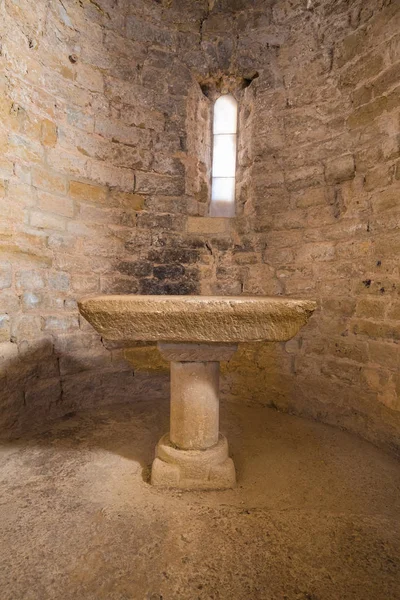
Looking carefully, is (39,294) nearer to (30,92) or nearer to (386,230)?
(30,92)

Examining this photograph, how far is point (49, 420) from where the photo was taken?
2.72m

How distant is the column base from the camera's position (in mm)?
1840

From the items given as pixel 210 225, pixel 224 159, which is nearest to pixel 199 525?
pixel 210 225

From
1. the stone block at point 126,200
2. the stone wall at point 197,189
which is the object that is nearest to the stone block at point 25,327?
the stone wall at point 197,189

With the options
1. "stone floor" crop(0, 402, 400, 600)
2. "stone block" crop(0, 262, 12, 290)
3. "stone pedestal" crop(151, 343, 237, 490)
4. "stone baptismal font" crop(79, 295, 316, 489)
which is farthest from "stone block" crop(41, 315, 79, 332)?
"stone pedestal" crop(151, 343, 237, 490)

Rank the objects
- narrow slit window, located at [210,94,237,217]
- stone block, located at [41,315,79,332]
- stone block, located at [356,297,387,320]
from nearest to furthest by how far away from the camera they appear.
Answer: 1. stone block, located at [356,297,387,320]
2. stone block, located at [41,315,79,332]
3. narrow slit window, located at [210,94,237,217]

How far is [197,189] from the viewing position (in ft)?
11.3

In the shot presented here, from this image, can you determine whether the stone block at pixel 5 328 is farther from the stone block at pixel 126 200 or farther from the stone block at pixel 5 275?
the stone block at pixel 126 200

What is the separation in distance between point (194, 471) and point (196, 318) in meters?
0.89

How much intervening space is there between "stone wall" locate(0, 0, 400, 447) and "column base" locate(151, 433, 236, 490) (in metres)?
1.28

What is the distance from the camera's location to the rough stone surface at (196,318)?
5.18ft

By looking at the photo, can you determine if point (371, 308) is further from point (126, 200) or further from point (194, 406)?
point (126, 200)

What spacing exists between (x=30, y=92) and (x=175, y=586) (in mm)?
3170

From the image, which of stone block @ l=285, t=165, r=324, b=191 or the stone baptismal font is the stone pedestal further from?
stone block @ l=285, t=165, r=324, b=191
